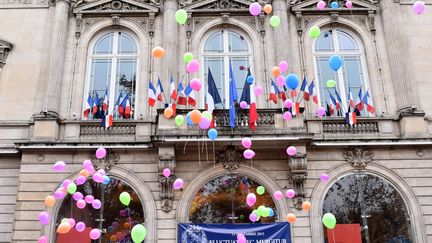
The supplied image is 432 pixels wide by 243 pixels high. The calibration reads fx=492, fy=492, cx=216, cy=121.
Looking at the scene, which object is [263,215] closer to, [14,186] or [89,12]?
[14,186]

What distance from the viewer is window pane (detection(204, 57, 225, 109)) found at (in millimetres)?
19062

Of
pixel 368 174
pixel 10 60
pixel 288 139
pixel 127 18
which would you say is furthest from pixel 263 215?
pixel 10 60

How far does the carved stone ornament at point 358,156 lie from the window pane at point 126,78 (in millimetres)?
8160

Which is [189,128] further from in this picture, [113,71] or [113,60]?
[113,60]

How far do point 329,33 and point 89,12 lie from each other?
9770mm

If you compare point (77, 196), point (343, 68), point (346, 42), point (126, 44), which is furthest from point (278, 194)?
point (126, 44)

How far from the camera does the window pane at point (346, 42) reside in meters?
19.8

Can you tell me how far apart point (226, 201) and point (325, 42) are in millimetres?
7734

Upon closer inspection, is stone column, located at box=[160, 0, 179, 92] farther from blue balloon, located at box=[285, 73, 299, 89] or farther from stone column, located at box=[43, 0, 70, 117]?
blue balloon, located at box=[285, 73, 299, 89]

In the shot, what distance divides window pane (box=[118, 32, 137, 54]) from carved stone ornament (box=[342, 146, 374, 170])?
911 cm

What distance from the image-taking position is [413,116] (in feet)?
58.1

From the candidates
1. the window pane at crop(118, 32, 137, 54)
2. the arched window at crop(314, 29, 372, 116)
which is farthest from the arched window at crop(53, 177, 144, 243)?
the arched window at crop(314, 29, 372, 116)

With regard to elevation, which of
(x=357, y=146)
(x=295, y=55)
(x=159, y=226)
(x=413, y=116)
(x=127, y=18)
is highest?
(x=127, y=18)

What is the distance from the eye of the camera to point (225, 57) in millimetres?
19547
